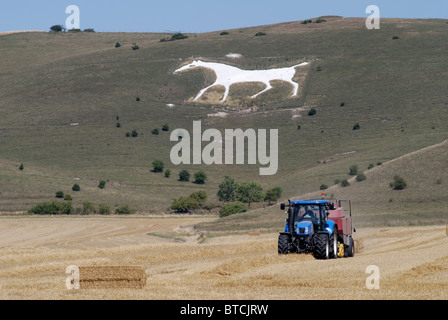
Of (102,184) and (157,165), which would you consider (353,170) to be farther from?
(102,184)

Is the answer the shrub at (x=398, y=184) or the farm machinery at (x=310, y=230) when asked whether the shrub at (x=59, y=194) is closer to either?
the shrub at (x=398, y=184)

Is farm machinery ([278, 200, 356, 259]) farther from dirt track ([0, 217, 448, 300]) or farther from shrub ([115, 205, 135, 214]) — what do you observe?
shrub ([115, 205, 135, 214])

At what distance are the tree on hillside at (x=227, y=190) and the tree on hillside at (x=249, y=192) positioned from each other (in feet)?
3.49

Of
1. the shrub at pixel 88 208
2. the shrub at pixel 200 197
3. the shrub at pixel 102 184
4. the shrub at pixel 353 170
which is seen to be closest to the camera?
the shrub at pixel 353 170

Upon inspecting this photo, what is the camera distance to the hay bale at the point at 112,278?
58.9ft

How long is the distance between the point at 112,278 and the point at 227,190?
60.4 meters

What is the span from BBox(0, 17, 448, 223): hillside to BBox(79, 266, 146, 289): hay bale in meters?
35.8

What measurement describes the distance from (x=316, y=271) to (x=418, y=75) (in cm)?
8909

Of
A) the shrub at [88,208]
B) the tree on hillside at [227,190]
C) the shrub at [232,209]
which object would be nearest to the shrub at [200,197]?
the tree on hillside at [227,190]

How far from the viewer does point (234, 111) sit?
10494 centimetres

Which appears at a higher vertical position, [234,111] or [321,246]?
[234,111]

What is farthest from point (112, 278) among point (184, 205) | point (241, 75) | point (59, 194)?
point (241, 75)

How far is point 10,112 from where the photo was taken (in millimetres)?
106188

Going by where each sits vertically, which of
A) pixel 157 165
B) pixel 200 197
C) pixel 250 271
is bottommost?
pixel 250 271
